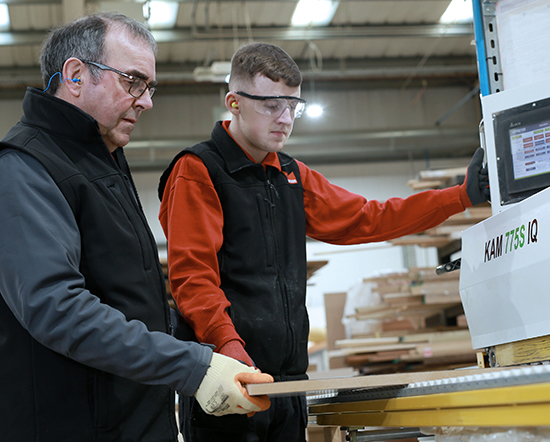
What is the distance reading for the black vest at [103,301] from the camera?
4.26 ft

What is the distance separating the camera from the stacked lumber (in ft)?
16.3

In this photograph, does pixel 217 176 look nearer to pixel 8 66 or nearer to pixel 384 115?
pixel 8 66

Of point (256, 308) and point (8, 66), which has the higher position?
point (8, 66)

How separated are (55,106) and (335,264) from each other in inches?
364

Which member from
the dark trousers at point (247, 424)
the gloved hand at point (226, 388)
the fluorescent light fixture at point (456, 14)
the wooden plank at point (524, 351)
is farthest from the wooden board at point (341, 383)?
the fluorescent light fixture at point (456, 14)

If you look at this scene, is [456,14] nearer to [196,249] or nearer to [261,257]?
[261,257]

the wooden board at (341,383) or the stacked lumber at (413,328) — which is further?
the stacked lumber at (413,328)

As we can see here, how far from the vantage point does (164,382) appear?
51.5 inches

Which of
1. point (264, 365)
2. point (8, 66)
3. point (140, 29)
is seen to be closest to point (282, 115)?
point (140, 29)

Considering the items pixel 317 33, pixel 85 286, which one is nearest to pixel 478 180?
pixel 85 286

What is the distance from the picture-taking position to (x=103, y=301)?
1.40 meters

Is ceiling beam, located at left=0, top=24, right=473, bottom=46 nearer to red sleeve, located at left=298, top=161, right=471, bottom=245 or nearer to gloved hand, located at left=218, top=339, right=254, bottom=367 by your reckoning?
red sleeve, located at left=298, top=161, right=471, bottom=245

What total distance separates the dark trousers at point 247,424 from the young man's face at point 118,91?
32.0 inches

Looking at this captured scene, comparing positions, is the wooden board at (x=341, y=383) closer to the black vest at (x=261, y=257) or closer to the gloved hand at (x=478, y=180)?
the black vest at (x=261, y=257)
